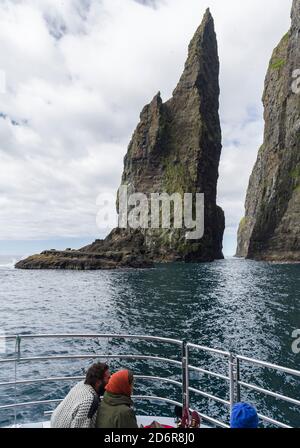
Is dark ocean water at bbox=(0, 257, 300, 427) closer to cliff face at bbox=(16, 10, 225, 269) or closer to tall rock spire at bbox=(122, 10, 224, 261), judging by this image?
cliff face at bbox=(16, 10, 225, 269)

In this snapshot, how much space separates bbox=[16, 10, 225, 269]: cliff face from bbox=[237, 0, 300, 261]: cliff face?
17.7 metres

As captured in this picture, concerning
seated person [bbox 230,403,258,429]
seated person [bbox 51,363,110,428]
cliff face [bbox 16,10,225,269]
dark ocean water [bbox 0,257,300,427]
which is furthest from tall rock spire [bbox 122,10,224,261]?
seated person [bbox 230,403,258,429]

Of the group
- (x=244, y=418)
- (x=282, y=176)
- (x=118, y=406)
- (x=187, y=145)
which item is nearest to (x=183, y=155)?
(x=187, y=145)

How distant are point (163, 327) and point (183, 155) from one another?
123 metres

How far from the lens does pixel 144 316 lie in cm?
3197

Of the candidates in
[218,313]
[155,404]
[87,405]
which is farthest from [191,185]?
[87,405]

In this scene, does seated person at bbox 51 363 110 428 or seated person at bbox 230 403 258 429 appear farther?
seated person at bbox 51 363 110 428

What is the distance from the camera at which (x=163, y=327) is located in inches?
1082

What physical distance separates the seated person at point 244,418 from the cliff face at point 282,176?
12312 centimetres

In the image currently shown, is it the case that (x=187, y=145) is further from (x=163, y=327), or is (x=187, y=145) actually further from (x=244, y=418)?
(x=244, y=418)

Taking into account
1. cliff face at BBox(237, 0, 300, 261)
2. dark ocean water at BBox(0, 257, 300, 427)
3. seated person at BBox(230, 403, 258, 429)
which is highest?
cliff face at BBox(237, 0, 300, 261)

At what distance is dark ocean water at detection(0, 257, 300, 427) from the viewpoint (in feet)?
49.7

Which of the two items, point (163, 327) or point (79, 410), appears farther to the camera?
point (163, 327)

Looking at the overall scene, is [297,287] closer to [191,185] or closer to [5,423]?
[5,423]
